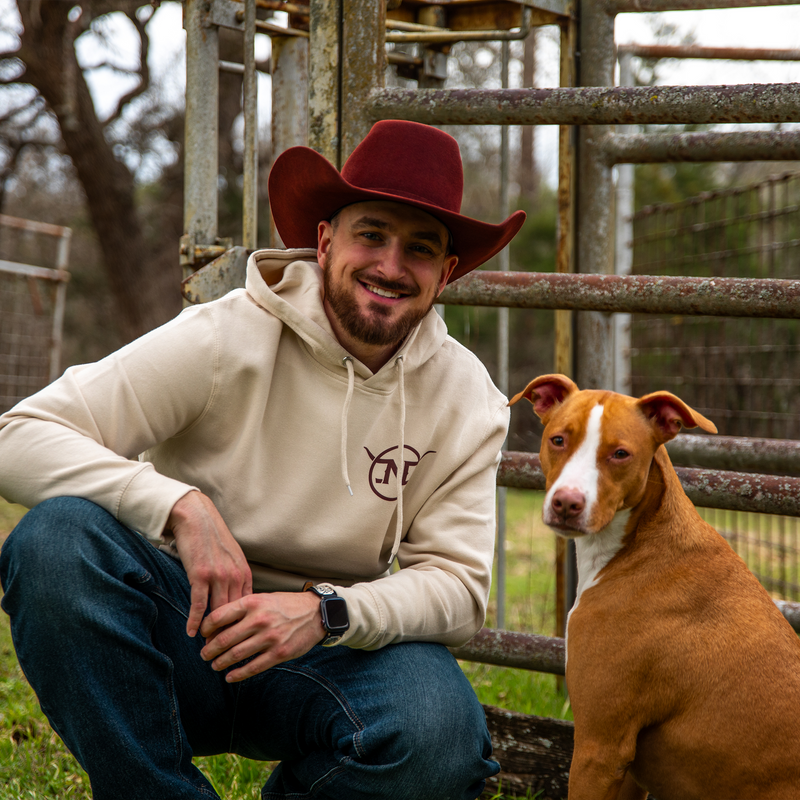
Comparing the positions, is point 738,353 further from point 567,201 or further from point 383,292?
point 383,292

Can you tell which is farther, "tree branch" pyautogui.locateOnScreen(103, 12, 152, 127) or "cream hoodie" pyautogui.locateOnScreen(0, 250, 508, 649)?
"tree branch" pyautogui.locateOnScreen(103, 12, 152, 127)

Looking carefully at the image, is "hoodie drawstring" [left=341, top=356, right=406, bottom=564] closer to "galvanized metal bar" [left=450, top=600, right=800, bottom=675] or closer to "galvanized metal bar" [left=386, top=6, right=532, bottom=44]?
"galvanized metal bar" [left=450, top=600, right=800, bottom=675]

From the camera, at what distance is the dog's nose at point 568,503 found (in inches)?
87.8

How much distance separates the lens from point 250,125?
2.82 m

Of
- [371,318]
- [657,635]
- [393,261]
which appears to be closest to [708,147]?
[393,261]

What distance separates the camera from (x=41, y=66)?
9.13 m

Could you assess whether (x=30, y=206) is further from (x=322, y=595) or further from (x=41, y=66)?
(x=322, y=595)

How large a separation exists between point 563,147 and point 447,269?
1.16 m

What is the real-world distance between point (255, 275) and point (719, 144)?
1.97 m

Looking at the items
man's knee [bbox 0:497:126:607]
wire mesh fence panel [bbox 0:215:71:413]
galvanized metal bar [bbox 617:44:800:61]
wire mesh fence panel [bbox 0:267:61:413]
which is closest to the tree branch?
wire mesh fence panel [bbox 0:215:71:413]

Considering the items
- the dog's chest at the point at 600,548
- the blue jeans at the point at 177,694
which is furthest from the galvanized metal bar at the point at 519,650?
the blue jeans at the point at 177,694

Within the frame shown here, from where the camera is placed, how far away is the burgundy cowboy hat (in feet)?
7.89

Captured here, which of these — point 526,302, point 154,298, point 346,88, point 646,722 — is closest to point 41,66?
point 154,298

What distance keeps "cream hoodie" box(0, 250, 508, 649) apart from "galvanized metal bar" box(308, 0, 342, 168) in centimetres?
47
